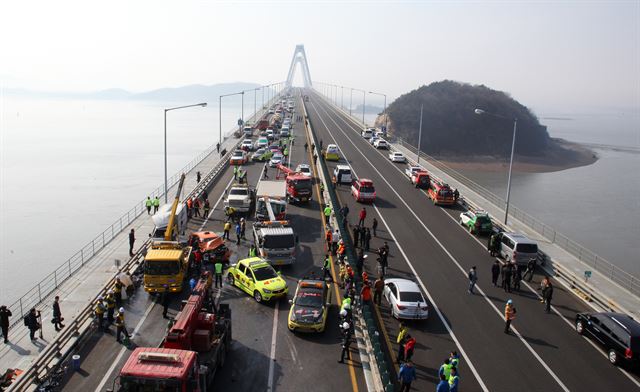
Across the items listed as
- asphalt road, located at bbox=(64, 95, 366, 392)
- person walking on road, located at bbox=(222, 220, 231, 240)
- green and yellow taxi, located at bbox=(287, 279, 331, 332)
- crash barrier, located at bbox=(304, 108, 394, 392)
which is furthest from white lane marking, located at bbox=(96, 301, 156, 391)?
person walking on road, located at bbox=(222, 220, 231, 240)

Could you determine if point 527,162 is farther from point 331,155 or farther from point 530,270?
point 530,270

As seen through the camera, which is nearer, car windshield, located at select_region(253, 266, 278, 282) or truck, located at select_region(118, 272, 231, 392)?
truck, located at select_region(118, 272, 231, 392)

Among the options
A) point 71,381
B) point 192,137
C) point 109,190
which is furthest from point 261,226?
point 192,137

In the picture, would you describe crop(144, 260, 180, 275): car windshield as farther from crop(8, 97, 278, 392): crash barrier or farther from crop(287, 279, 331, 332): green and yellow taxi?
crop(287, 279, 331, 332): green and yellow taxi

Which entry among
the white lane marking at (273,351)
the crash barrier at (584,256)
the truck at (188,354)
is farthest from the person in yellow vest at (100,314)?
the crash barrier at (584,256)

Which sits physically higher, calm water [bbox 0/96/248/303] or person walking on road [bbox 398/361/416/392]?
person walking on road [bbox 398/361/416/392]

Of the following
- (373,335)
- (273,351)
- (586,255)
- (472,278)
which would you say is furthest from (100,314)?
(586,255)

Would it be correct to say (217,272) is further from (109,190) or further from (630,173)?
(630,173)
